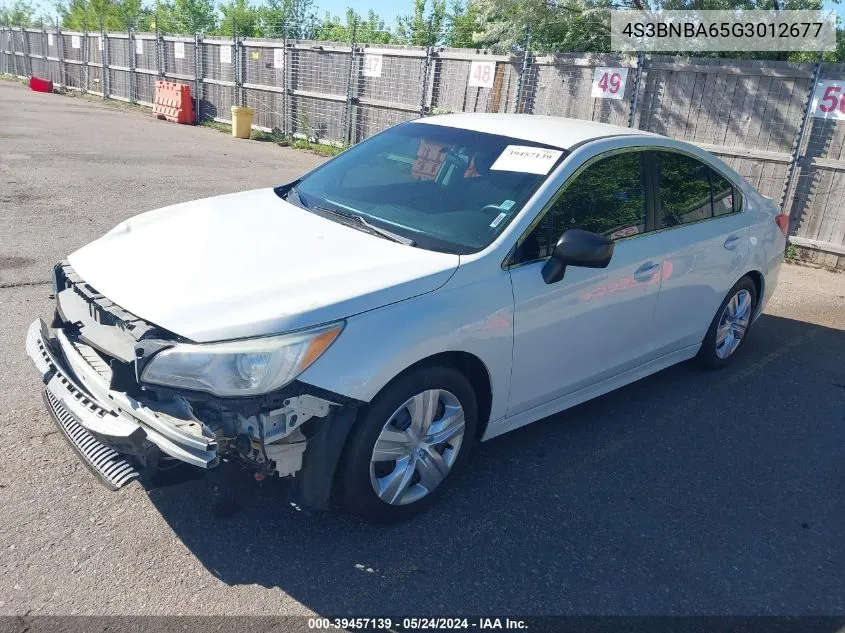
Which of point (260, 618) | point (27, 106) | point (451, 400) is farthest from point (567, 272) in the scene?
point (27, 106)

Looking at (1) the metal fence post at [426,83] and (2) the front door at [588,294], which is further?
(1) the metal fence post at [426,83]

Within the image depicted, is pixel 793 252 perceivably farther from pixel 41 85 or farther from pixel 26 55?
pixel 26 55

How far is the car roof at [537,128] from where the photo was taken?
4.13 meters

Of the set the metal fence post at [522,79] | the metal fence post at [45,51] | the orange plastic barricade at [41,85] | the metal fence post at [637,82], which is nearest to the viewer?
the metal fence post at [637,82]

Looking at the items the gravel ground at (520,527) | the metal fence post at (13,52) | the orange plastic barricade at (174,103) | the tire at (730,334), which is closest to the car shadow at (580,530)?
the gravel ground at (520,527)

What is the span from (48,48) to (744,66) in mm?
31937

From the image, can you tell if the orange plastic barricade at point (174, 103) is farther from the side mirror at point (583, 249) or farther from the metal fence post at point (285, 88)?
the side mirror at point (583, 249)

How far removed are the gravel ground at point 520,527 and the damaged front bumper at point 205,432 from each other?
0.78 ft

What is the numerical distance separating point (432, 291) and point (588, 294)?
3.46 feet

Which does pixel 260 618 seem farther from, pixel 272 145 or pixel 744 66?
pixel 272 145

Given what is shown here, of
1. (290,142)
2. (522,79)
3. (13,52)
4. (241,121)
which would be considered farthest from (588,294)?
(13,52)

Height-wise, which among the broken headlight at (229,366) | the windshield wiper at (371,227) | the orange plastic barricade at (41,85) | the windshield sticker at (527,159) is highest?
the windshield sticker at (527,159)

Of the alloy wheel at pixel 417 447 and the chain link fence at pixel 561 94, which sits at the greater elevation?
the chain link fence at pixel 561 94

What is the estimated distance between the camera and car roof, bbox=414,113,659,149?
4.13 m
